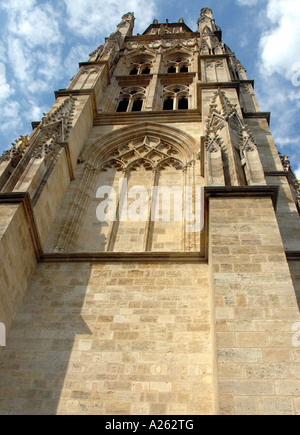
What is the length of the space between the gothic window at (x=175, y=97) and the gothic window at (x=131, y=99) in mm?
1024

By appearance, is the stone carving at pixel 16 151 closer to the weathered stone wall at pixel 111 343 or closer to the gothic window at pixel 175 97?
the weathered stone wall at pixel 111 343

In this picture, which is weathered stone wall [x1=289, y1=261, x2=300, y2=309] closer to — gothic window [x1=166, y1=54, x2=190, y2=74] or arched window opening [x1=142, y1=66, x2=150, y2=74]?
gothic window [x1=166, y1=54, x2=190, y2=74]

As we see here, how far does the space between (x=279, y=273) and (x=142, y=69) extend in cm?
1942

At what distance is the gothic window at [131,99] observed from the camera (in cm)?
1945

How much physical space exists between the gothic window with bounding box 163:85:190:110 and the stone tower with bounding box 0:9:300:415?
4.73 meters

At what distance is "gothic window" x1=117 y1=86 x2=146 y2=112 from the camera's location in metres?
19.5

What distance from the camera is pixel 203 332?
7.86m

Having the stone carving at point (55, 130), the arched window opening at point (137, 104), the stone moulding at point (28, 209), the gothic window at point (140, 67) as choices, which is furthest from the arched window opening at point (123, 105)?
the stone moulding at point (28, 209)

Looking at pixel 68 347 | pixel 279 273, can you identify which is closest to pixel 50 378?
pixel 68 347

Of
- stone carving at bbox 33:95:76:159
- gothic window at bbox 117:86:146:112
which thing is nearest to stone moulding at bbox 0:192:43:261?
stone carving at bbox 33:95:76:159

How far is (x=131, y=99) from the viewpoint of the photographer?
19.8m

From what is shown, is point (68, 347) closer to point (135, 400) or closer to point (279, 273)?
point (135, 400)

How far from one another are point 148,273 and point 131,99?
40.9ft

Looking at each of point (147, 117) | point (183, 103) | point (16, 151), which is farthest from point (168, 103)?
point (16, 151)
